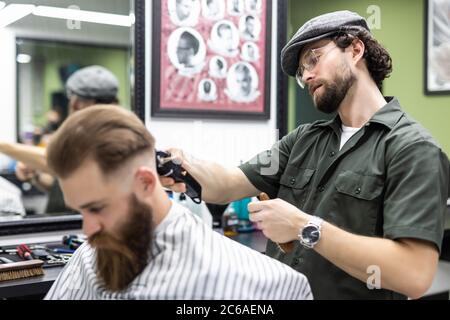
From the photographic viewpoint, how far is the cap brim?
63.1 inches

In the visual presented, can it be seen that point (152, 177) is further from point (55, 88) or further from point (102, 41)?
point (102, 41)

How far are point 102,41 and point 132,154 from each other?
4.89 feet

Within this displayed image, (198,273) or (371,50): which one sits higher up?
(371,50)

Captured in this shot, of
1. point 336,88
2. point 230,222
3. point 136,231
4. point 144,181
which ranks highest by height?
point 336,88

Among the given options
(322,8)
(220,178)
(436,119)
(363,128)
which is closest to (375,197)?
(363,128)

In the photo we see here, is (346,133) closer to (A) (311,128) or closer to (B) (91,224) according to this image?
(A) (311,128)

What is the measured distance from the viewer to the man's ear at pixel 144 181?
3.47ft

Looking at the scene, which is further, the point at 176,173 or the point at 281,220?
the point at 176,173

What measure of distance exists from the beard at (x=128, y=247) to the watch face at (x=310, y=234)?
450mm

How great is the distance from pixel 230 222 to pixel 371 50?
4.30ft

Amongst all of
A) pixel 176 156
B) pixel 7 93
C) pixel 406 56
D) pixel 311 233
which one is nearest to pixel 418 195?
pixel 311 233

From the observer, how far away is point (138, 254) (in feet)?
3.67

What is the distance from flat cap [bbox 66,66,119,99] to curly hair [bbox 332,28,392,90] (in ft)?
3.92

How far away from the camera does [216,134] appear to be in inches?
110
